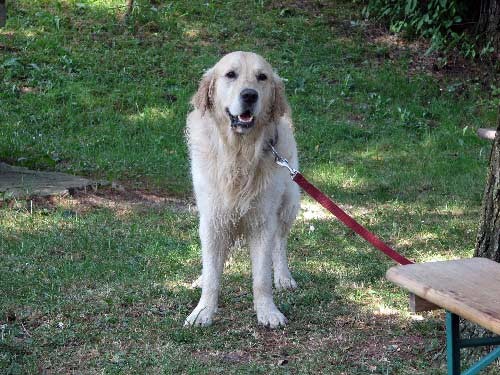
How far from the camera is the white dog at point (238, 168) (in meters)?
4.62

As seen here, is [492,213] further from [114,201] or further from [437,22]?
[437,22]

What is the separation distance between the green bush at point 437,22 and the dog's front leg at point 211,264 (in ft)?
26.6

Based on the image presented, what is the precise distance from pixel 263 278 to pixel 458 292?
6.98 ft

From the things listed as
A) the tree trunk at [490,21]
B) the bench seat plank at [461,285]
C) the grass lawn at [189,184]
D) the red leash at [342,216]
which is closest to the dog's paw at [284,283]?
the grass lawn at [189,184]

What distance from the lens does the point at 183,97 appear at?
10516mm

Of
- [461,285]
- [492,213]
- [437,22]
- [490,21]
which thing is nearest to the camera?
[461,285]

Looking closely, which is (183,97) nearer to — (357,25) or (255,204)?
(357,25)

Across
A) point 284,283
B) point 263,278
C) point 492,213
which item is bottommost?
point 284,283

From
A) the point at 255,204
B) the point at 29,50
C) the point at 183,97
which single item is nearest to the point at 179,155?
the point at 183,97

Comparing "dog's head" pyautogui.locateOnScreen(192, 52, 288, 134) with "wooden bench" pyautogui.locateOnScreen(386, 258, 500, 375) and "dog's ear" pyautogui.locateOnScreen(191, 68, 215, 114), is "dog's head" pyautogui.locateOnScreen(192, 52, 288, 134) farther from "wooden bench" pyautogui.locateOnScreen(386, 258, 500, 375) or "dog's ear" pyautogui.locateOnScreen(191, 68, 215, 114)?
"wooden bench" pyautogui.locateOnScreen(386, 258, 500, 375)

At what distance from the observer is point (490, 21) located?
12016 millimetres

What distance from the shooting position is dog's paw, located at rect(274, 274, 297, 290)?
529 centimetres

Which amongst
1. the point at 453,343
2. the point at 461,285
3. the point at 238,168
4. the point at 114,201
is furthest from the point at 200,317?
the point at 114,201

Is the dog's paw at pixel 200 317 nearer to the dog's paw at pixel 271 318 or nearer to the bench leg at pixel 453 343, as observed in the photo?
the dog's paw at pixel 271 318
